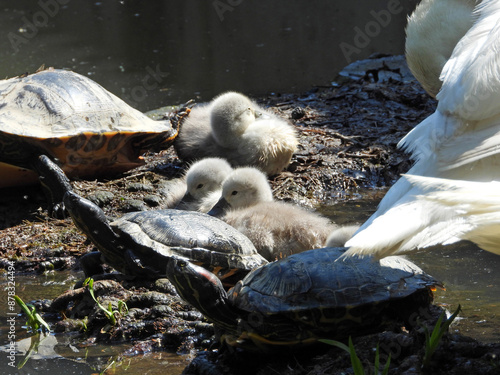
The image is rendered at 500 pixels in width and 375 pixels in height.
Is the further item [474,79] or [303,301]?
[303,301]

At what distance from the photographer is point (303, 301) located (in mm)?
2719

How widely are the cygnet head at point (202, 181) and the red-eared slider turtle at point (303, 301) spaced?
213cm

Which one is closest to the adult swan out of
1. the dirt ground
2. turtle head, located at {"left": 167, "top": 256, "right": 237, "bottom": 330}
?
the dirt ground

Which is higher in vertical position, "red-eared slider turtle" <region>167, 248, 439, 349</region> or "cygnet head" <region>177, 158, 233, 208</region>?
"red-eared slider turtle" <region>167, 248, 439, 349</region>

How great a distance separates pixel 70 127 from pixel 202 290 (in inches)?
129

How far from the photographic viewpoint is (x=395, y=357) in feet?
8.30

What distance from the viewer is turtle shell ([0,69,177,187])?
5.49 metres

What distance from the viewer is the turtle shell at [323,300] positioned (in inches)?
107

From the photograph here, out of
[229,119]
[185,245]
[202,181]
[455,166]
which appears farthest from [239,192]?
[455,166]

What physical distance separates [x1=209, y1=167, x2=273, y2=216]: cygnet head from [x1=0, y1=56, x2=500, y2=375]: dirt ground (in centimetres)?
92

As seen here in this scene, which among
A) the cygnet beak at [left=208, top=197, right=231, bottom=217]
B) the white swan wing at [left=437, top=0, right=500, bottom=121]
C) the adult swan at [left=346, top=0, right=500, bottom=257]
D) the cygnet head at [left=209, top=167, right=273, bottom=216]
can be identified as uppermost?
the white swan wing at [left=437, top=0, right=500, bottom=121]

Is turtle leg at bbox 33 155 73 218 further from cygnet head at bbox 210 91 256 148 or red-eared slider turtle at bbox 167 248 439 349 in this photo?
red-eared slider turtle at bbox 167 248 439 349

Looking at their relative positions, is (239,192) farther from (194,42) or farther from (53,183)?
(194,42)

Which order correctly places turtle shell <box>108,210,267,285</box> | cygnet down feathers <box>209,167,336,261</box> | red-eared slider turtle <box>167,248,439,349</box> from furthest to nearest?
1. cygnet down feathers <box>209,167,336,261</box>
2. turtle shell <box>108,210,267,285</box>
3. red-eared slider turtle <box>167,248,439,349</box>
